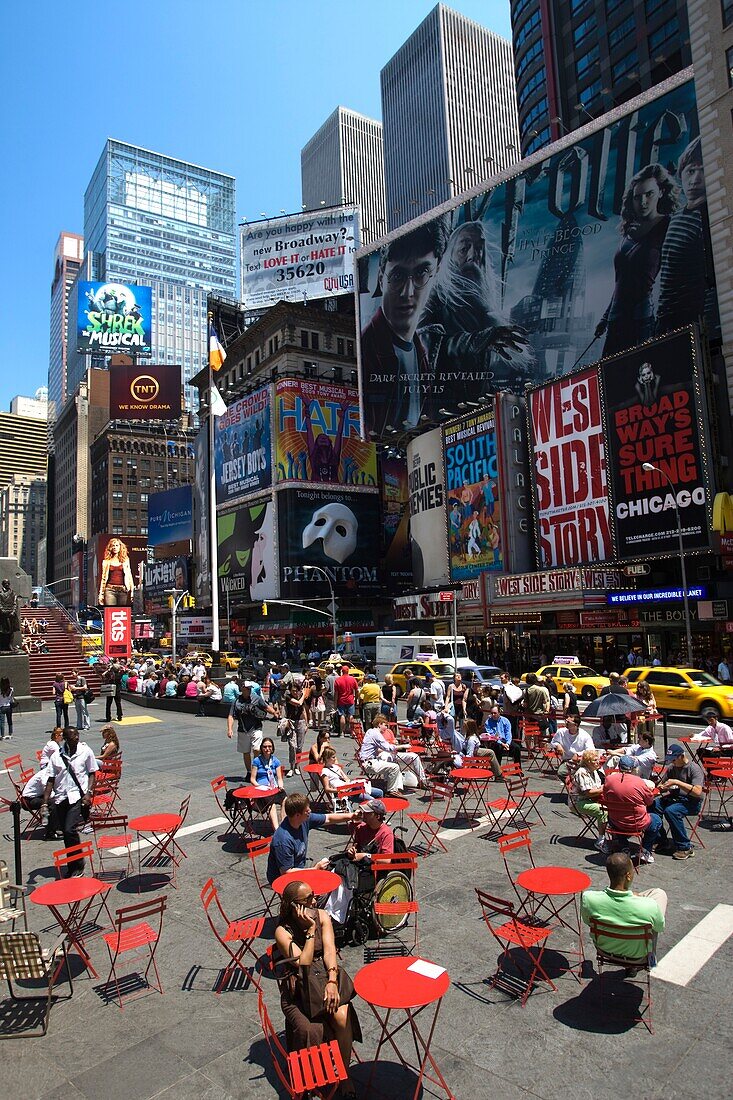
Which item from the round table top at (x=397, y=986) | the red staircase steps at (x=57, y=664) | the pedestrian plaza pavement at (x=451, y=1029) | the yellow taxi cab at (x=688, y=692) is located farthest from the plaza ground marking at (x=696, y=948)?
the red staircase steps at (x=57, y=664)

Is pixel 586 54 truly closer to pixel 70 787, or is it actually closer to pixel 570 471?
pixel 570 471

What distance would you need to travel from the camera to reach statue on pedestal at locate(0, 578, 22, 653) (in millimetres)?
29297

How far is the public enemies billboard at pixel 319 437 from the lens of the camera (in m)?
74.2

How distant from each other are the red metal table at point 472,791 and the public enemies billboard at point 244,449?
64.4 meters

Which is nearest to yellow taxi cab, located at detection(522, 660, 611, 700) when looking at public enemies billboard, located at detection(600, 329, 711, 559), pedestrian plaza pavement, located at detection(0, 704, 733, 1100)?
public enemies billboard, located at detection(600, 329, 711, 559)

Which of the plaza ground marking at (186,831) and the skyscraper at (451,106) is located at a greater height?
the skyscraper at (451,106)

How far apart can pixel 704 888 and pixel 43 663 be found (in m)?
34.4

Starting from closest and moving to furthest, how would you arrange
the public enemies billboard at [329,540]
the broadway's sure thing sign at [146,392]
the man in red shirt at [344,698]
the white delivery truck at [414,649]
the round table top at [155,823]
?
the round table top at [155,823], the man in red shirt at [344,698], the white delivery truck at [414,649], the public enemies billboard at [329,540], the broadway's sure thing sign at [146,392]

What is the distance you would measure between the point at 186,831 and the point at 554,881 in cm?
670

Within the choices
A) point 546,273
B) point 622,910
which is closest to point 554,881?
point 622,910

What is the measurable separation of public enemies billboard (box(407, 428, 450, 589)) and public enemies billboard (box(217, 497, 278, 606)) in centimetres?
2047

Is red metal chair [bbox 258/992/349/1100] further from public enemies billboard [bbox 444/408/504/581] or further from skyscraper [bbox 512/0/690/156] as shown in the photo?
skyscraper [bbox 512/0/690/156]

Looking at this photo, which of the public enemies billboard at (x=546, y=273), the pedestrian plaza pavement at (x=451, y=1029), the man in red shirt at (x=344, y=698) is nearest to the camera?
the pedestrian plaza pavement at (x=451, y=1029)

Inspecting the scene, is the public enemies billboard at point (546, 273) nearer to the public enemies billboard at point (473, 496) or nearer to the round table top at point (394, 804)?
the public enemies billboard at point (473, 496)
